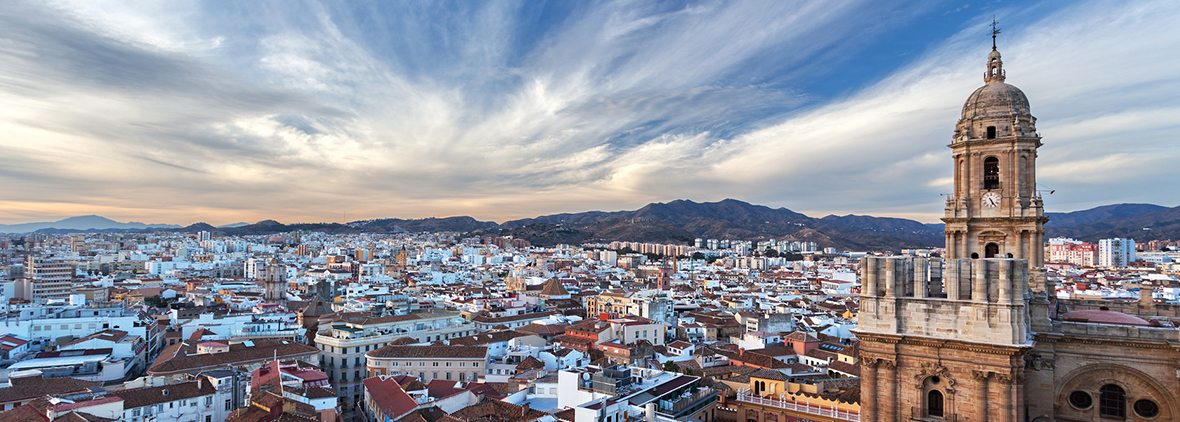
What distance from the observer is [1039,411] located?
14.6 metres

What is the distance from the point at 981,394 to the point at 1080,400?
119 inches

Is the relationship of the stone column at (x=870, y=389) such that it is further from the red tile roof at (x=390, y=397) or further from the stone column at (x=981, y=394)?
the red tile roof at (x=390, y=397)

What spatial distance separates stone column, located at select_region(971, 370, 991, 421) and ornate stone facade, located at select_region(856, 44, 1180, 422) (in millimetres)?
20

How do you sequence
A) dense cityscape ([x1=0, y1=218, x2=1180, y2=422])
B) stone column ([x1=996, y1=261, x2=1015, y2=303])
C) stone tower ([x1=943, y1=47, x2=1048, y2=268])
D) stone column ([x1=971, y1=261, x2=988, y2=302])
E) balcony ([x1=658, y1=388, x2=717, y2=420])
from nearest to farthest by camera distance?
stone column ([x1=996, y1=261, x2=1015, y2=303]) → stone column ([x1=971, y1=261, x2=988, y2=302]) → stone tower ([x1=943, y1=47, x2=1048, y2=268]) → balcony ([x1=658, y1=388, x2=717, y2=420]) → dense cityscape ([x1=0, y1=218, x2=1180, y2=422])

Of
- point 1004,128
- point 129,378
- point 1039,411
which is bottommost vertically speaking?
point 129,378

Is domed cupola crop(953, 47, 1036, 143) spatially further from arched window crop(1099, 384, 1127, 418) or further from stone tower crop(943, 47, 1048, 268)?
arched window crop(1099, 384, 1127, 418)

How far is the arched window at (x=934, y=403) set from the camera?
561 inches

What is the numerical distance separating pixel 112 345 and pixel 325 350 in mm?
10674

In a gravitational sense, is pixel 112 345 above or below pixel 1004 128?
below

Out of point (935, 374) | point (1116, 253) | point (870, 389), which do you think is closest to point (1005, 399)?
point (935, 374)

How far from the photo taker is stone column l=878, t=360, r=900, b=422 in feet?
47.4

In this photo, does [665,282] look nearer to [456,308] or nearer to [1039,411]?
[456,308]

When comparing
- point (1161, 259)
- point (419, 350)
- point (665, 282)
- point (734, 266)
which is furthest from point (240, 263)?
point (1161, 259)

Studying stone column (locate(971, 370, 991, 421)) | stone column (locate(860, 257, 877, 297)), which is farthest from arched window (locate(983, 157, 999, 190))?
stone column (locate(971, 370, 991, 421))
